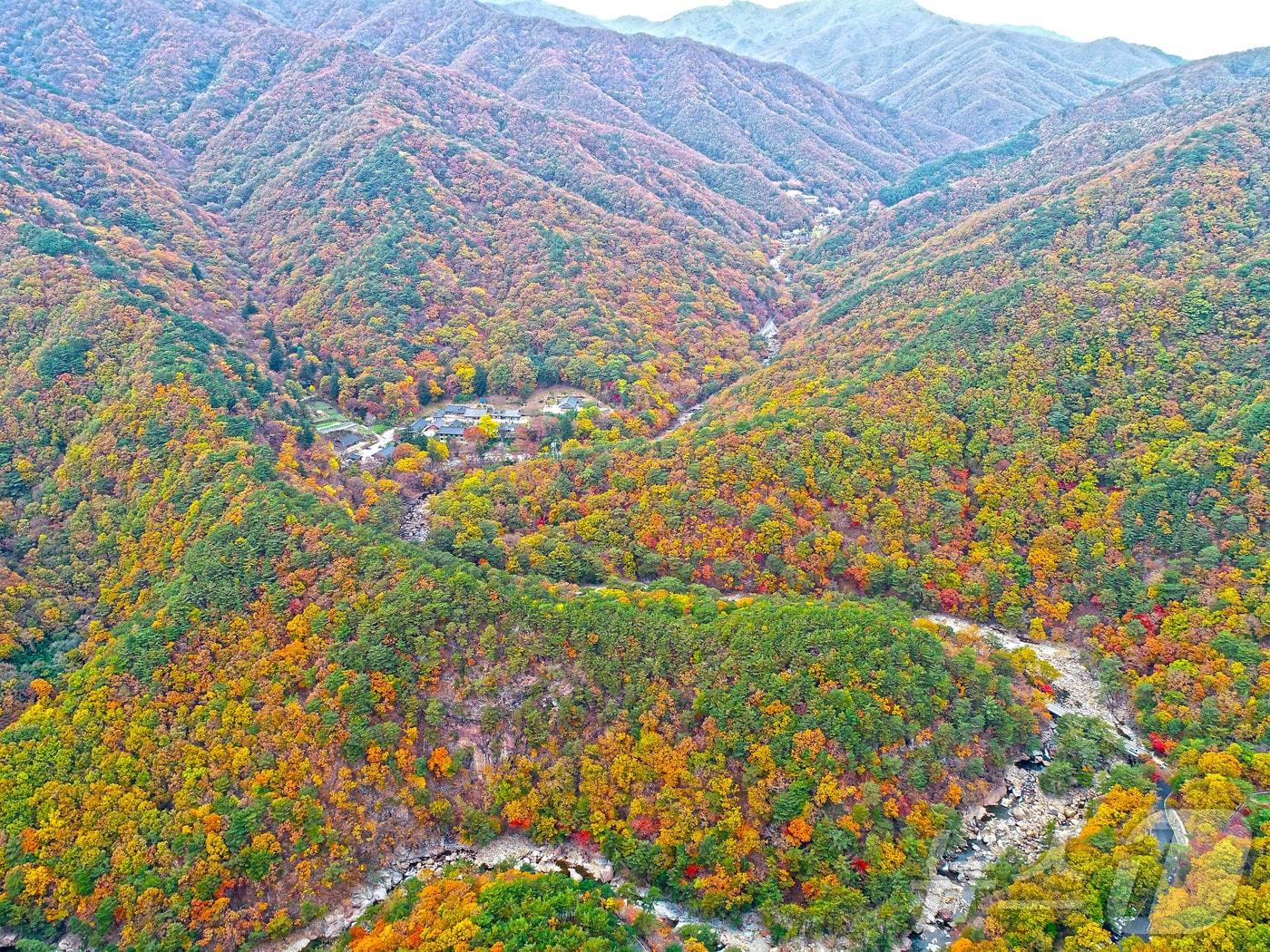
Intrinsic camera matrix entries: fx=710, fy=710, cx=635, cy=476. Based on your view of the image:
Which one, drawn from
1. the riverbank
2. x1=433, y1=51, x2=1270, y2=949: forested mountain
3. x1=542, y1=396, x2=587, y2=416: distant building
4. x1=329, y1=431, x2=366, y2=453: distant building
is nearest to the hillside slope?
x1=433, y1=51, x2=1270, y2=949: forested mountain

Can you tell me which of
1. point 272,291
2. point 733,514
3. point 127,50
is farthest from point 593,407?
point 127,50

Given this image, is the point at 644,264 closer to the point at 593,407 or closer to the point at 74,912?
the point at 593,407

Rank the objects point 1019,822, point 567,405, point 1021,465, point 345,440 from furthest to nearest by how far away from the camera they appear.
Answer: point 567,405 < point 345,440 < point 1021,465 < point 1019,822

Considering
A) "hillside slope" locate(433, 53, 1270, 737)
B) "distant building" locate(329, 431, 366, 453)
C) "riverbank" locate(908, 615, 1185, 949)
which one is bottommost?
"riverbank" locate(908, 615, 1185, 949)

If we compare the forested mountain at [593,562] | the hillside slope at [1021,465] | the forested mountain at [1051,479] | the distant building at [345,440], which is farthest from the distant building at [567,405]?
the distant building at [345,440]

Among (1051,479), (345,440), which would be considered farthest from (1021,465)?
(345,440)

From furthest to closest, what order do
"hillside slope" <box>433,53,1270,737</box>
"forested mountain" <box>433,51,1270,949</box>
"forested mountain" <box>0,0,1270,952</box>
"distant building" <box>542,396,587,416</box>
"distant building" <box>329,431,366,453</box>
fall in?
"distant building" <box>542,396,587,416</box> < "distant building" <box>329,431,366,453</box> < "hillside slope" <box>433,53,1270,737</box> < "forested mountain" <box>433,51,1270,949</box> < "forested mountain" <box>0,0,1270,952</box>

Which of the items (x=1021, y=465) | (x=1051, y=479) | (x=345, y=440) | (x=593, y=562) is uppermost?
(x=1021, y=465)

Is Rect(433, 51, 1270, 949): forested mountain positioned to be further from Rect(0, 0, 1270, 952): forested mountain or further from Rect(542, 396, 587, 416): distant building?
Rect(542, 396, 587, 416): distant building

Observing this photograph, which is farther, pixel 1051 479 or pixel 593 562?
pixel 1051 479

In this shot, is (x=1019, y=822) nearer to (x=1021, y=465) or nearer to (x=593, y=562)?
(x=1021, y=465)
